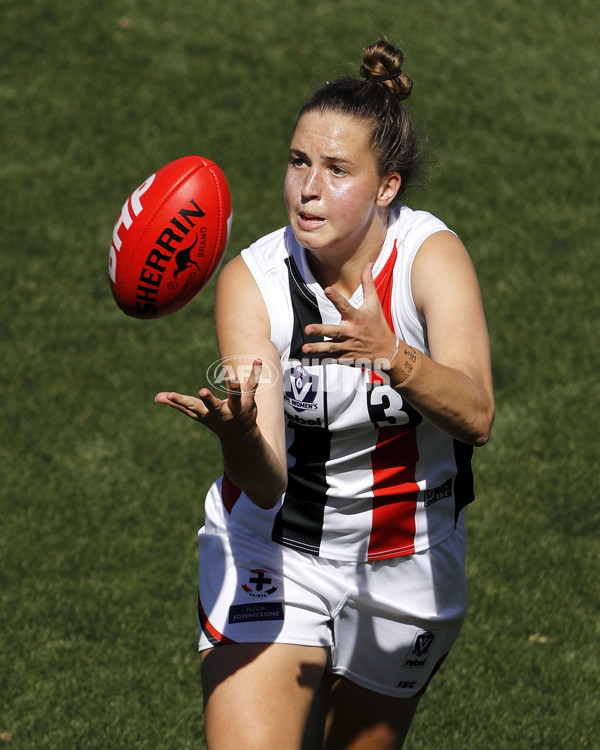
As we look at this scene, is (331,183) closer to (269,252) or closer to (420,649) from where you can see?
(269,252)

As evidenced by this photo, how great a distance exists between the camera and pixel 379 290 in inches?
135

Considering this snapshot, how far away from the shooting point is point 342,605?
361 cm

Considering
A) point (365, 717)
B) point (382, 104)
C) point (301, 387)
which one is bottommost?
point (365, 717)

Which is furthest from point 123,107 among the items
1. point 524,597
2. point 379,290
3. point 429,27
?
point 379,290

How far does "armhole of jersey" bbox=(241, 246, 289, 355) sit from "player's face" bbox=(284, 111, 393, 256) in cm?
18

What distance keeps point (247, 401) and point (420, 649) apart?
1.31m

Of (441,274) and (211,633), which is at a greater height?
(441,274)

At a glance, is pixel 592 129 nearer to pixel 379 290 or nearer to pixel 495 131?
pixel 495 131

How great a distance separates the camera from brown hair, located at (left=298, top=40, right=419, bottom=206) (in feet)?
11.4

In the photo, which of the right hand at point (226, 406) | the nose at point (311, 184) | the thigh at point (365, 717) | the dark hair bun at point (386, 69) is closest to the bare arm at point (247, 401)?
the right hand at point (226, 406)

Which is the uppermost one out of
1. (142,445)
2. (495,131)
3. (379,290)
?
(379,290)

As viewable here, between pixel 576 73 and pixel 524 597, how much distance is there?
6.03 m

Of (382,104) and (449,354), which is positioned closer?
(449,354)

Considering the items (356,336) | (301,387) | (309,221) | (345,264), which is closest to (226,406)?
(356,336)
